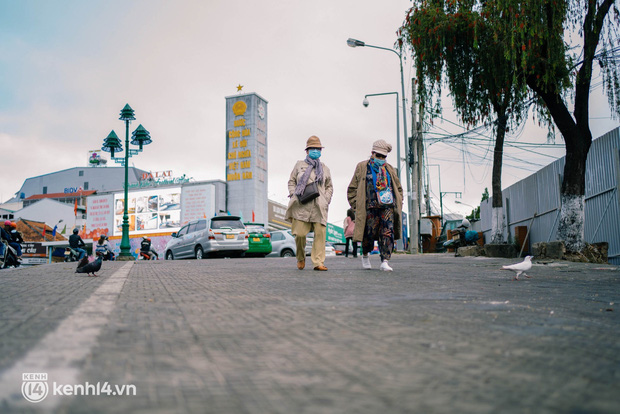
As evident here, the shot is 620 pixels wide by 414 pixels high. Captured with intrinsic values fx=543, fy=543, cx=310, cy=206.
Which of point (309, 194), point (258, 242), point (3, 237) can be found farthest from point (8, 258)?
point (309, 194)

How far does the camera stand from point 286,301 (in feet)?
12.2

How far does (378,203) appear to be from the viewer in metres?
8.04

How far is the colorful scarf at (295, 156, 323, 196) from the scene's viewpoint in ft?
27.5

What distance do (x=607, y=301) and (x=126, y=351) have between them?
12.2 ft

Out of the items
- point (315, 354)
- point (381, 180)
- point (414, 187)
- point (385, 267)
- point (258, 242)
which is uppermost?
point (414, 187)

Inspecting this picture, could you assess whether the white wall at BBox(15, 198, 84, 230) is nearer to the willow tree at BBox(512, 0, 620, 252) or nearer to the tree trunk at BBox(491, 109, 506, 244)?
the tree trunk at BBox(491, 109, 506, 244)

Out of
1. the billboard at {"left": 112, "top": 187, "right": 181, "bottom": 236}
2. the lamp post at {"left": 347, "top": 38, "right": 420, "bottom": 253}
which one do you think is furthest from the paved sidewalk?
the billboard at {"left": 112, "top": 187, "right": 181, "bottom": 236}

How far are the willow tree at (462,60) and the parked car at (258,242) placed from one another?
9246 mm

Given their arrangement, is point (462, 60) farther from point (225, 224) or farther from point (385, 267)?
point (225, 224)

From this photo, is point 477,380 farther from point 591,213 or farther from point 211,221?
point 211,221

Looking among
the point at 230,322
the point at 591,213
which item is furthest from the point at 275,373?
the point at 591,213

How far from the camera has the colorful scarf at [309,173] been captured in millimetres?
8367

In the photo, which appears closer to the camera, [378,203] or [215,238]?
[378,203]

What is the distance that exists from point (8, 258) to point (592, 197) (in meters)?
15.9
